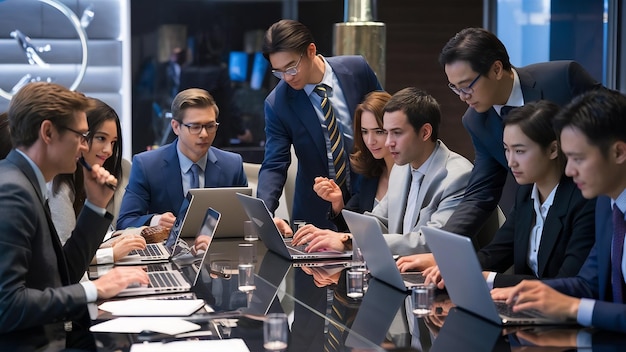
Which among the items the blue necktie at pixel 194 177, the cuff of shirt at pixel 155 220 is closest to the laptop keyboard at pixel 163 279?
the cuff of shirt at pixel 155 220

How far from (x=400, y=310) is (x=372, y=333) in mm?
269

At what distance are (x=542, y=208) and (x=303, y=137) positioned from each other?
1708 millimetres

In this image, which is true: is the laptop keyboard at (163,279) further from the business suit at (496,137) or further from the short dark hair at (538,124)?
the short dark hair at (538,124)

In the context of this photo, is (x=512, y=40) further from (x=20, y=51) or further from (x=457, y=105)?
(x=20, y=51)

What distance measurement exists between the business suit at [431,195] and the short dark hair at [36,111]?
53.2 inches

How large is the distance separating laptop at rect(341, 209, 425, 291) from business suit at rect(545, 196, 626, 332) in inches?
17.3

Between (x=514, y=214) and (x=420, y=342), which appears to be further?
(x=514, y=214)

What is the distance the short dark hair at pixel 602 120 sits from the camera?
233cm

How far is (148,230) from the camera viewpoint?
3.82 meters

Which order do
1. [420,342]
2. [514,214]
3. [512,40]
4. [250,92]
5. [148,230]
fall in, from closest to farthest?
[420,342] → [514,214] → [148,230] → [250,92] → [512,40]

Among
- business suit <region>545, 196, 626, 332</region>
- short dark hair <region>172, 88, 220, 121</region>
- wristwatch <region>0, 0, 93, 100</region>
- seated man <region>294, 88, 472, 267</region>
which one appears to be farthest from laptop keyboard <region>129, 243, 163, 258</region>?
wristwatch <region>0, 0, 93, 100</region>

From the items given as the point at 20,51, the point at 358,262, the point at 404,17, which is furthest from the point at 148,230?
the point at 404,17

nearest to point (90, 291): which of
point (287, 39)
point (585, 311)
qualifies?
point (585, 311)

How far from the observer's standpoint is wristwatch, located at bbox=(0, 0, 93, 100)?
22.7ft
